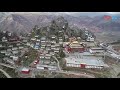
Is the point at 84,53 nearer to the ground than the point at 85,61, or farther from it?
farther from it

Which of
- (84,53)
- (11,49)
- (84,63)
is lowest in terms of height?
(84,63)

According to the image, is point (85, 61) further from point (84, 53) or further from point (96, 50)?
point (96, 50)

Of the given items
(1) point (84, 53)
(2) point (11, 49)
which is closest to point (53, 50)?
(1) point (84, 53)

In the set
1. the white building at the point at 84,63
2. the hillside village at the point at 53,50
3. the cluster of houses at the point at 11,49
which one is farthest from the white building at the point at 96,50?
the cluster of houses at the point at 11,49

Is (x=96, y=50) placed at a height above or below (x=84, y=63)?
above

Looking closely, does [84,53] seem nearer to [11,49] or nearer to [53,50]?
[53,50]

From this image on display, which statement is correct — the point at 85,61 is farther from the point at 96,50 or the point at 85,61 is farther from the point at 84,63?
the point at 96,50
